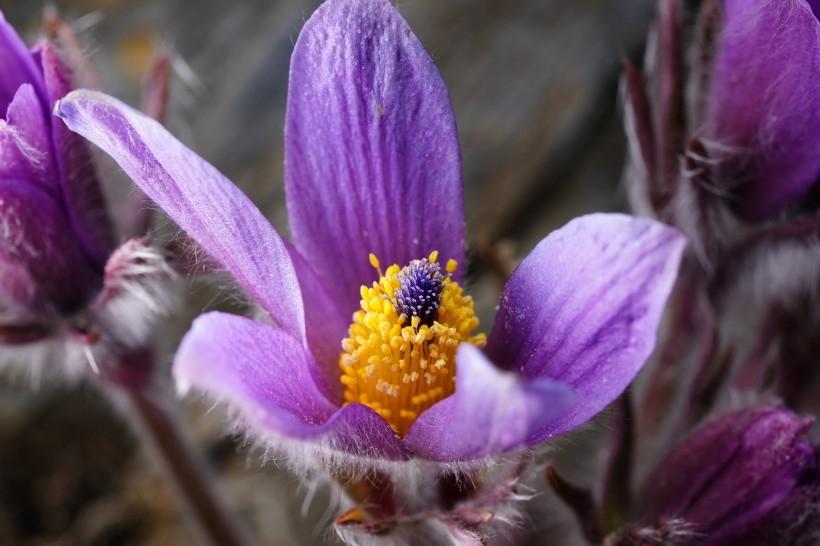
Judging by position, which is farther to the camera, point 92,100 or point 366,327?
point 366,327

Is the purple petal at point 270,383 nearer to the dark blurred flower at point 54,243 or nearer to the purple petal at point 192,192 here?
the purple petal at point 192,192

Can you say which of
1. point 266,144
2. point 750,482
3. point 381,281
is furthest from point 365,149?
point 266,144

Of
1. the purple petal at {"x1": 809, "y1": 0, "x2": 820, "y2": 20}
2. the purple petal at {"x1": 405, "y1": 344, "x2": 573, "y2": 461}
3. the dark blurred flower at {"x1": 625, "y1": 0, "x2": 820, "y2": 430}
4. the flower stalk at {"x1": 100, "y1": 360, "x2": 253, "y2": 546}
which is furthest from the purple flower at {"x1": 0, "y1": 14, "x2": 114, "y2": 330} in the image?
the purple petal at {"x1": 809, "y1": 0, "x2": 820, "y2": 20}

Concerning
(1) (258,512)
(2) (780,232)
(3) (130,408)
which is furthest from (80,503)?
(2) (780,232)

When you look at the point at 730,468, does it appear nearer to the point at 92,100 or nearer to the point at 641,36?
the point at 92,100

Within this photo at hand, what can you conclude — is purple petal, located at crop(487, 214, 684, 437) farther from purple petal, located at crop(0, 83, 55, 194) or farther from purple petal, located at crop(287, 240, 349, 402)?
purple petal, located at crop(0, 83, 55, 194)

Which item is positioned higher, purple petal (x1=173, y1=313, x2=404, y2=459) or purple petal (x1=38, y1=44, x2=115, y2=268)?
purple petal (x1=38, y1=44, x2=115, y2=268)
